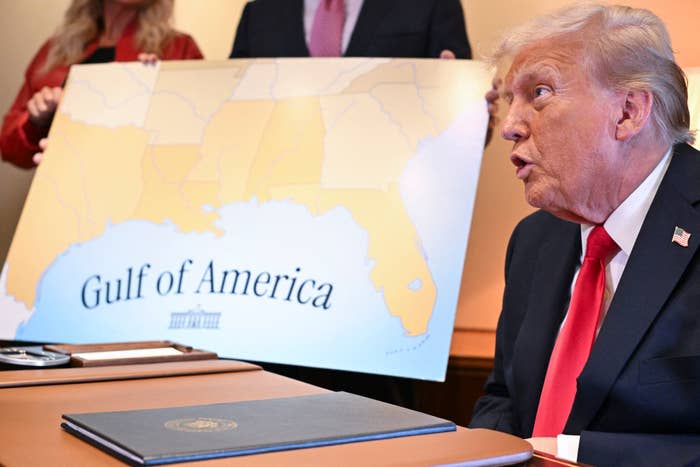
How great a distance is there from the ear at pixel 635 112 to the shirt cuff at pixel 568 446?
0.56 m

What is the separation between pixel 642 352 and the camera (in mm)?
1479

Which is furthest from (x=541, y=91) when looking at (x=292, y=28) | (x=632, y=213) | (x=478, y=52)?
(x=478, y=52)

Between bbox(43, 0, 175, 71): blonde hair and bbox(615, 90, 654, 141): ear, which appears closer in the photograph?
bbox(615, 90, 654, 141): ear

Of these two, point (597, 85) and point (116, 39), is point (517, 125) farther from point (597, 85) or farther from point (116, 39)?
point (116, 39)

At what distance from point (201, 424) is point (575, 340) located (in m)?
0.90

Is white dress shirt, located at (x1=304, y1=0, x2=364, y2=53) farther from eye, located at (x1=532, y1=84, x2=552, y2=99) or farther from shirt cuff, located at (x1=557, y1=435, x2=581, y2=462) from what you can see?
shirt cuff, located at (x1=557, y1=435, x2=581, y2=462)

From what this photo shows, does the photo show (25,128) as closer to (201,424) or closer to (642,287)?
(642,287)

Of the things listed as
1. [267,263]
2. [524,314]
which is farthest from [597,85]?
[267,263]

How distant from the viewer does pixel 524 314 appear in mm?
1824

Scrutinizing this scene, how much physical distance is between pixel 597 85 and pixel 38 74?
8.02ft

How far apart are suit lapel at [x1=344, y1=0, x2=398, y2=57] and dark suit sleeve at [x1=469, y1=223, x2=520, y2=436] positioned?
4.11 ft

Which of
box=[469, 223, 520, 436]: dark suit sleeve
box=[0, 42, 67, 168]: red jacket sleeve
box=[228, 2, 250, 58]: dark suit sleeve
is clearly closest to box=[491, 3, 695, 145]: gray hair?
box=[469, 223, 520, 436]: dark suit sleeve

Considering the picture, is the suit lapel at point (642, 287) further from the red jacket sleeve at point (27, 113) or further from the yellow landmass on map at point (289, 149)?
the red jacket sleeve at point (27, 113)

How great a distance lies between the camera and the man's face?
65.8 inches
